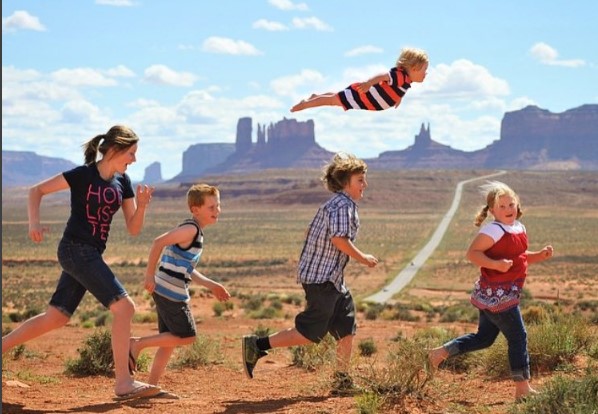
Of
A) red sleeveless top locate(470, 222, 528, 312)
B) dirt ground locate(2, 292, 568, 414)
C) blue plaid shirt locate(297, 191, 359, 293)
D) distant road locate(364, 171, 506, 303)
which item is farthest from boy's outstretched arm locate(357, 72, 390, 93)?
distant road locate(364, 171, 506, 303)

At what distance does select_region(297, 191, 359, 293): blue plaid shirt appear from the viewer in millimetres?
6098

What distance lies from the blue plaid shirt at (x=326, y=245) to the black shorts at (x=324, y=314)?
6 cm

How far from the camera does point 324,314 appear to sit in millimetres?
6211

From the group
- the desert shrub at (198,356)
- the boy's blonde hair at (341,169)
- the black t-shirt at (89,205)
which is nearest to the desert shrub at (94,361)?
the desert shrub at (198,356)

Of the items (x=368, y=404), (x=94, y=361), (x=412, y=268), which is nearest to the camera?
(x=368, y=404)

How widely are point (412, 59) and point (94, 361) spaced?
4.06 m

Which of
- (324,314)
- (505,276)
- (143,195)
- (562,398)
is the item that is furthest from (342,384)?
(143,195)

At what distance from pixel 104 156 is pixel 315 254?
1503 mm

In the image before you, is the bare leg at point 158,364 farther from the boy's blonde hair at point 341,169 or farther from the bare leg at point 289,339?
the boy's blonde hair at point 341,169

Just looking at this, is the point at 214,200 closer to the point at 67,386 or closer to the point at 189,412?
the point at 189,412

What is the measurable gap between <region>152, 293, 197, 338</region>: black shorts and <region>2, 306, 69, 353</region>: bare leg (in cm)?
63

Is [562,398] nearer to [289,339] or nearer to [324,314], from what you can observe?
[324,314]

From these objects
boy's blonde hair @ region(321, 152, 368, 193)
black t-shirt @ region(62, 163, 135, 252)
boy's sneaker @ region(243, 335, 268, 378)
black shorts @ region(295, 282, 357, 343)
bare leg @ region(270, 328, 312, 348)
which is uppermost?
A: boy's blonde hair @ region(321, 152, 368, 193)

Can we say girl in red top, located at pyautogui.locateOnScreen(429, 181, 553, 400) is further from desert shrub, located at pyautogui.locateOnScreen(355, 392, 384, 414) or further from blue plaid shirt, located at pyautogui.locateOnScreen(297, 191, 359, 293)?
desert shrub, located at pyautogui.locateOnScreen(355, 392, 384, 414)
